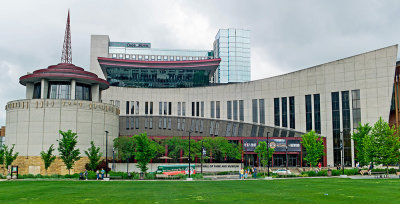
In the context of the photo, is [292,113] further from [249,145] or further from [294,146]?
[249,145]

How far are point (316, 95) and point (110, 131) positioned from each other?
44461mm

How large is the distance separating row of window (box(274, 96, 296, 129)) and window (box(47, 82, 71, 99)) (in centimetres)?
4662

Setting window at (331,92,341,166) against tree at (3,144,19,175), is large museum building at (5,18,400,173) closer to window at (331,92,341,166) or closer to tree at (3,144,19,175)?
window at (331,92,341,166)

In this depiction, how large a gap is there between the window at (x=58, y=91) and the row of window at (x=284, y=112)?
153 feet

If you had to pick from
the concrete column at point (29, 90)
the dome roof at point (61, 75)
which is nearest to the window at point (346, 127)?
the dome roof at point (61, 75)

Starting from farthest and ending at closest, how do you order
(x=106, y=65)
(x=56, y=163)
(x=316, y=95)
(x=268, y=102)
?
(x=106, y=65), (x=268, y=102), (x=316, y=95), (x=56, y=163)

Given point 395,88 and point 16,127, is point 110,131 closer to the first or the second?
point 16,127

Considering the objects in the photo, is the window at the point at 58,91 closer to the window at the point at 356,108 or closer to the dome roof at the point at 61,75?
the dome roof at the point at 61,75

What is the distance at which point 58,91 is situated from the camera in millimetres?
Answer: 70375

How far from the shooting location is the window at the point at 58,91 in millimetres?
70188

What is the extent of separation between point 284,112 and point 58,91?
49368 millimetres

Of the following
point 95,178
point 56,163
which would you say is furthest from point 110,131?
point 95,178

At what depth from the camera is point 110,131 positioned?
7344cm

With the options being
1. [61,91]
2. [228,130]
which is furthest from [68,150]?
[228,130]
